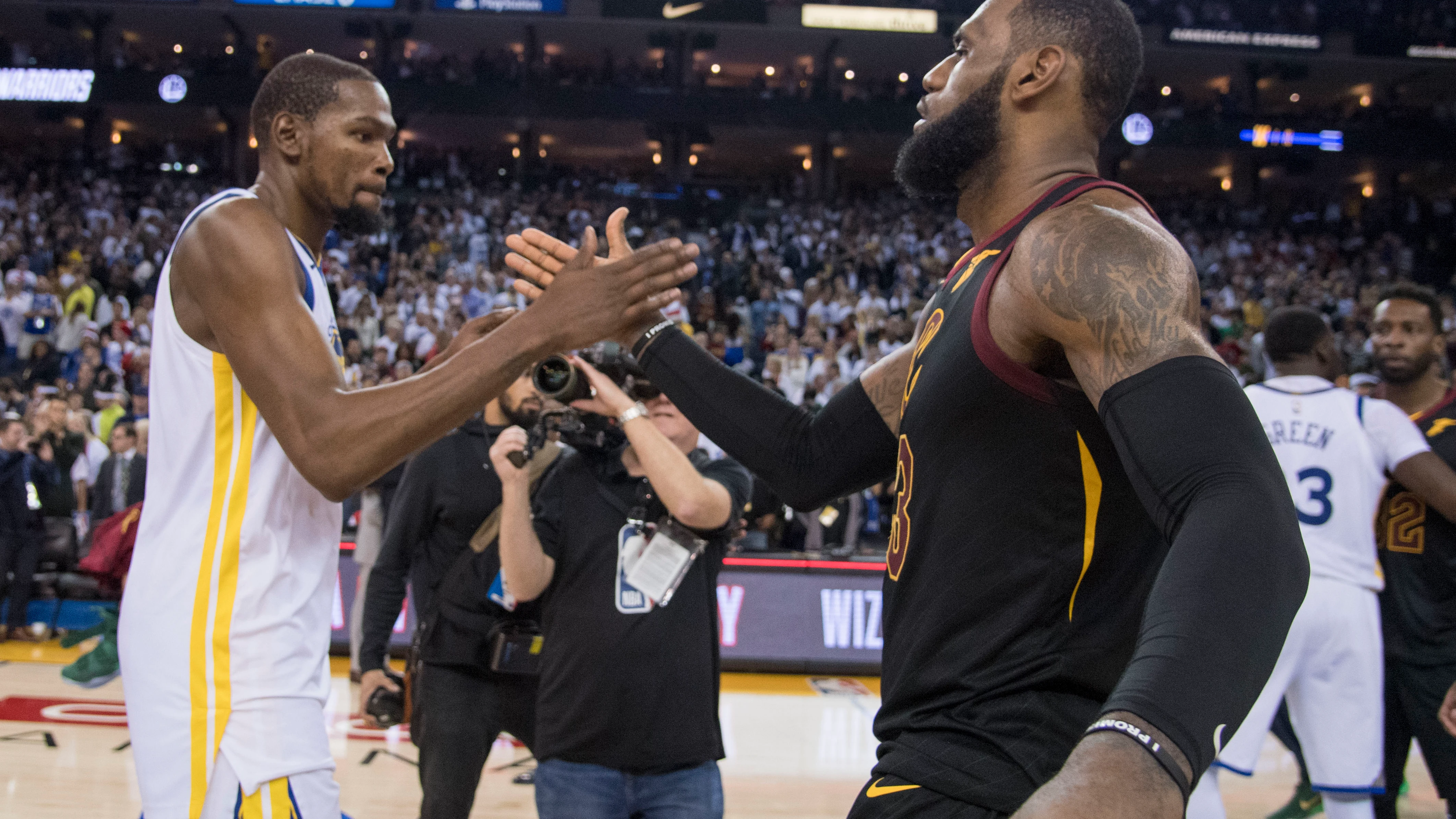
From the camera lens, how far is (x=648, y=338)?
7.17 feet

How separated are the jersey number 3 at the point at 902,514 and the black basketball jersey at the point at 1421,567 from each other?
10.8ft

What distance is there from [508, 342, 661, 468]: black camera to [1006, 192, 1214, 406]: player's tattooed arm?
1.71 metres

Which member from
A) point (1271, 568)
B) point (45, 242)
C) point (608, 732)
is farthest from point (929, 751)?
point (45, 242)

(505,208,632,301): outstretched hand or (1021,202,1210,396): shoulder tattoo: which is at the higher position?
(505,208,632,301): outstretched hand

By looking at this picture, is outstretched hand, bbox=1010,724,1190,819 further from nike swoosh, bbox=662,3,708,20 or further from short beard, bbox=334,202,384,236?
nike swoosh, bbox=662,3,708,20

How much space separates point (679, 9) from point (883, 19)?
4502 millimetres

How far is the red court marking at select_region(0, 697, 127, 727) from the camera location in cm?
606

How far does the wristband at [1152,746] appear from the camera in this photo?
0.95 m

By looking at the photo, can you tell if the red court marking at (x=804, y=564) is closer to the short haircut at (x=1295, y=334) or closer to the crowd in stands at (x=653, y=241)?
the crowd in stands at (x=653, y=241)

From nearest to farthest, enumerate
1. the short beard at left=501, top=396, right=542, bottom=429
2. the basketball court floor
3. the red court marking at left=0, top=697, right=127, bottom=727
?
1. the short beard at left=501, top=396, right=542, bottom=429
2. the basketball court floor
3. the red court marking at left=0, top=697, right=127, bottom=727

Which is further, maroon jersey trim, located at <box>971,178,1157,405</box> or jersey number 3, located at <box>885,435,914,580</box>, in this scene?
jersey number 3, located at <box>885,435,914,580</box>

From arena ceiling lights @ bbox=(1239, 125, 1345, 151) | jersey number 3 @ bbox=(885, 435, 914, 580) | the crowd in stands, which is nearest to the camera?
jersey number 3 @ bbox=(885, 435, 914, 580)

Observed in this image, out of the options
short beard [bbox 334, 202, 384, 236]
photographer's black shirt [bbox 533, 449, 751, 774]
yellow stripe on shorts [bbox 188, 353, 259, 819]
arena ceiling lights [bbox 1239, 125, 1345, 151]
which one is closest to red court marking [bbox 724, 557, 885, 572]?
photographer's black shirt [bbox 533, 449, 751, 774]

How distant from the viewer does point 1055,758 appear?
4.74 feet
